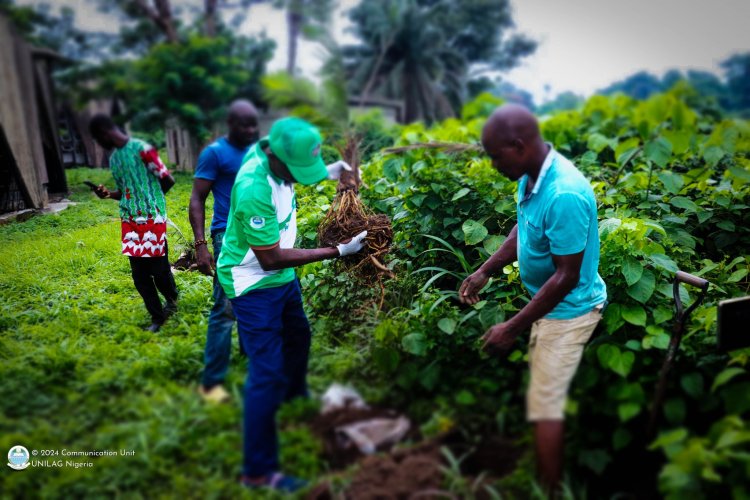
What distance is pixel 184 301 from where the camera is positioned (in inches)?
117

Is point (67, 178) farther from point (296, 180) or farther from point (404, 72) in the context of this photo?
point (404, 72)

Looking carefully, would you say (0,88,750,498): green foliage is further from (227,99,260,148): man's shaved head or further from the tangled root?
(227,99,260,148): man's shaved head

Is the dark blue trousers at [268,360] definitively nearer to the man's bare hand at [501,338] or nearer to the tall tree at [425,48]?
the man's bare hand at [501,338]

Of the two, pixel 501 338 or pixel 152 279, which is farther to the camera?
pixel 152 279

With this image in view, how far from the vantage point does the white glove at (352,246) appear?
2.48 metres

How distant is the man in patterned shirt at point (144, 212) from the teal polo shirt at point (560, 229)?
1.87 meters

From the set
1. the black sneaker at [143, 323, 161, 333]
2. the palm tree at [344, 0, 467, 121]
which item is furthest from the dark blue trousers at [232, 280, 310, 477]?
the palm tree at [344, 0, 467, 121]

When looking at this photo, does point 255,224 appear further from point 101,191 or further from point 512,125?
point 512,125

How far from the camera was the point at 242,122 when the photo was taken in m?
2.54

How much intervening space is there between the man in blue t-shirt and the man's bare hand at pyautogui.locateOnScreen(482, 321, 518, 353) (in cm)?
120

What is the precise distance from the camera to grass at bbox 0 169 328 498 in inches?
72.3

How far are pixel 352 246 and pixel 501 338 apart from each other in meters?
0.83

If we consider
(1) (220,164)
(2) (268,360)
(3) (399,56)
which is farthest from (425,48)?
(2) (268,360)

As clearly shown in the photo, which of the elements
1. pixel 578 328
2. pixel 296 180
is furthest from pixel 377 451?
pixel 296 180
